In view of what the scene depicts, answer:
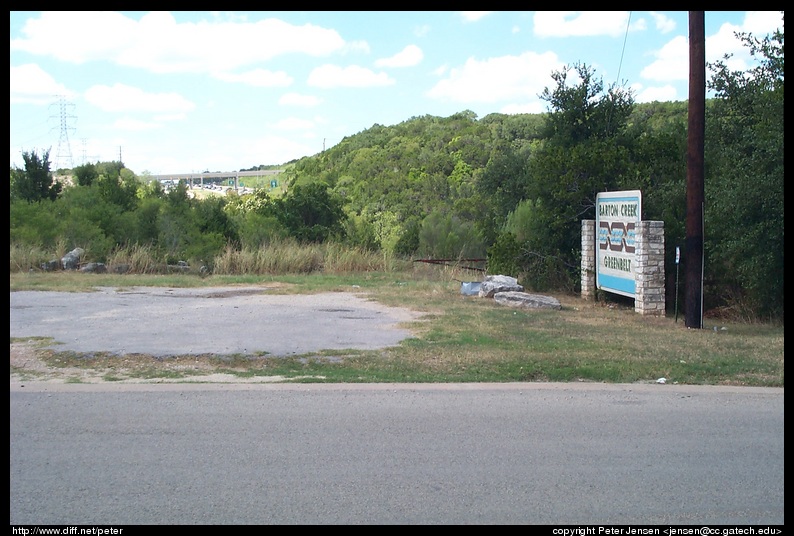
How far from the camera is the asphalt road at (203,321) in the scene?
38.0ft

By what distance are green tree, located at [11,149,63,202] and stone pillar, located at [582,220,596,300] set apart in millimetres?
22579

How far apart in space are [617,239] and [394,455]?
41.2ft

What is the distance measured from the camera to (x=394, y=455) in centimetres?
638

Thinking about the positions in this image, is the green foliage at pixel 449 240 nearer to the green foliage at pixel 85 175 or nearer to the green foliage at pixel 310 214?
the green foliage at pixel 310 214

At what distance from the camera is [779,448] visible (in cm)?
670

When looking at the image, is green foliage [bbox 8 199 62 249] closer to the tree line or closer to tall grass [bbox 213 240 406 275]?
the tree line

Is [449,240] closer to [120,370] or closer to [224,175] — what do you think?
[120,370]

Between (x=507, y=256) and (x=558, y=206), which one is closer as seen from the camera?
(x=558, y=206)

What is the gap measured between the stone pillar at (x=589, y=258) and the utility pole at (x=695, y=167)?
4440mm

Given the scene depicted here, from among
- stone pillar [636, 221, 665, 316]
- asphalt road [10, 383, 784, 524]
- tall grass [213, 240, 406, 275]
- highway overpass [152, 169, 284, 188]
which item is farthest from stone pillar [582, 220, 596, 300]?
highway overpass [152, 169, 284, 188]

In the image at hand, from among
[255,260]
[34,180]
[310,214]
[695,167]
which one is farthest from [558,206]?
[34,180]

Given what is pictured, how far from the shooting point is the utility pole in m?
13.9
